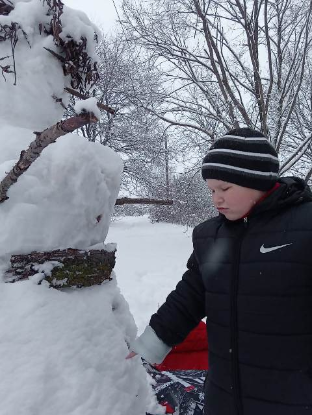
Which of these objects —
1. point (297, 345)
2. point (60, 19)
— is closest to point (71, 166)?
point (60, 19)

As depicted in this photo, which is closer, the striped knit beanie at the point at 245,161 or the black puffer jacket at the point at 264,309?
the black puffer jacket at the point at 264,309

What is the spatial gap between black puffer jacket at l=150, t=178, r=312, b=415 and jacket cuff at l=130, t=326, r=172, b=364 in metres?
0.26

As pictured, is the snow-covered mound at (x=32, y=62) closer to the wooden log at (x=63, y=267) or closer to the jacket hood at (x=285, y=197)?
the wooden log at (x=63, y=267)

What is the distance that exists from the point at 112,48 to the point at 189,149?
261 inches

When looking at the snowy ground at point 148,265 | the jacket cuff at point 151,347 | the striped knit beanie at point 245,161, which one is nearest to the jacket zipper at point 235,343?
the striped knit beanie at point 245,161

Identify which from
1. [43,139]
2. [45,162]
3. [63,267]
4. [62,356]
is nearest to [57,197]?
[45,162]

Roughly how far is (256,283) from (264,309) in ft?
0.32

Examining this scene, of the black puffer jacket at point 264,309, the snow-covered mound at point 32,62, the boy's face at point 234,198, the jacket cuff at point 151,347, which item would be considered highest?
the snow-covered mound at point 32,62

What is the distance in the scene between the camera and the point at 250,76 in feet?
24.6

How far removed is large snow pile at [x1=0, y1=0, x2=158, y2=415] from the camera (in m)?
1.50

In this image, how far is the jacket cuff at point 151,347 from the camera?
1.75 m

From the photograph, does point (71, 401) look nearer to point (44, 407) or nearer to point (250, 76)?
point (44, 407)

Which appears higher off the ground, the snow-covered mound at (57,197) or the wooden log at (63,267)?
the snow-covered mound at (57,197)

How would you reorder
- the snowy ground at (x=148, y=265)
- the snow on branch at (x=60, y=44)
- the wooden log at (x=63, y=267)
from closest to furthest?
1. the wooden log at (x=63, y=267)
2. the snow on branch at (x=60, y=44)
3. the snowy ground at (x=148, y=265)
